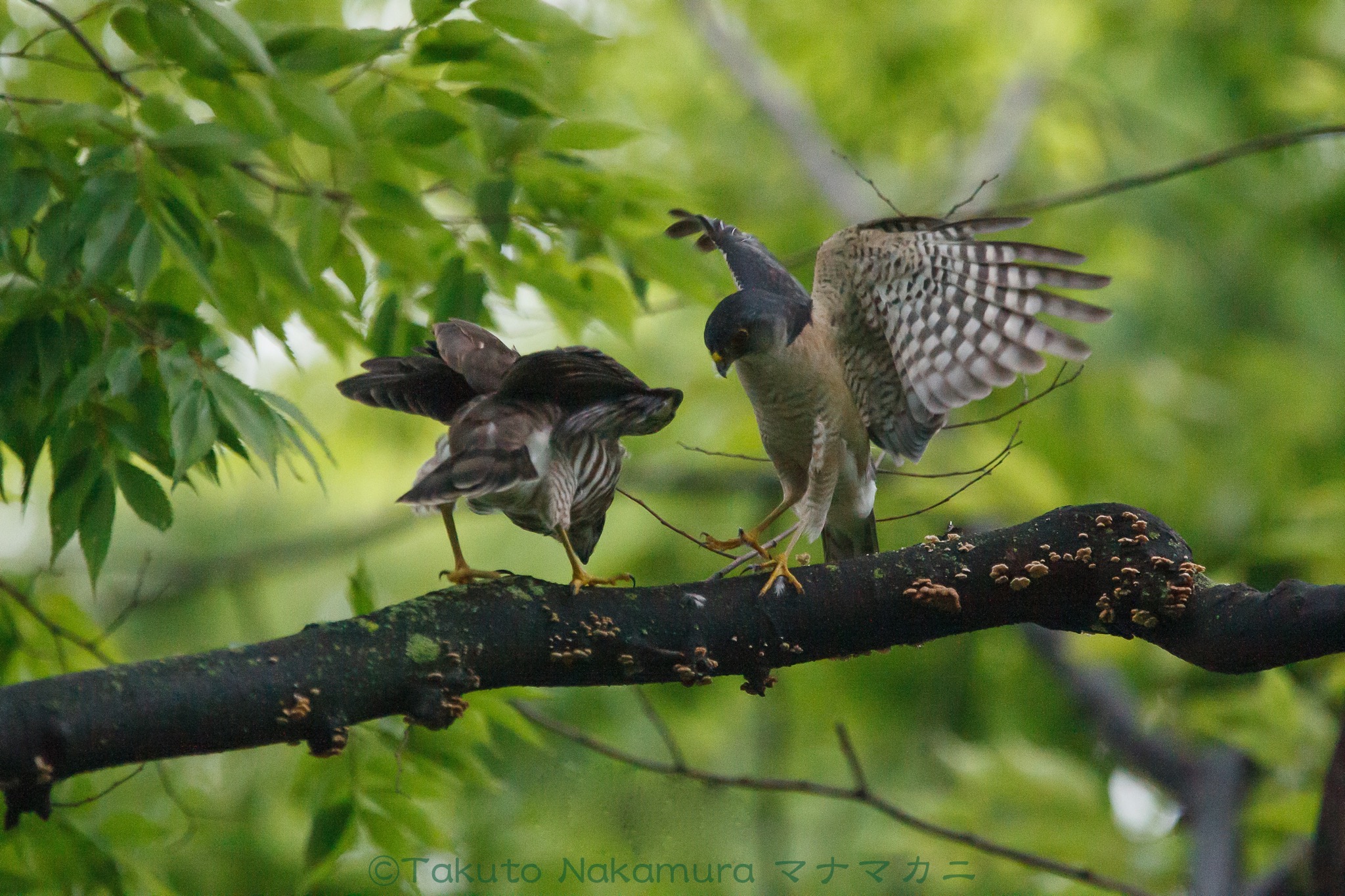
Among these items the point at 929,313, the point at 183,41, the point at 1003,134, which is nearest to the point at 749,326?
the point at 929,313

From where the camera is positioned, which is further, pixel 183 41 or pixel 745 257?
pixel 745 257

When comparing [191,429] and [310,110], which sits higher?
[310,110]

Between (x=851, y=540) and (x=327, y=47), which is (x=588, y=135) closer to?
(x=327, y=47)

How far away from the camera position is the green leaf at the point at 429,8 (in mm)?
2832

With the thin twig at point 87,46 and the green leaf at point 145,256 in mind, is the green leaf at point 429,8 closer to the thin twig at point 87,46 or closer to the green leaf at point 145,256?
the thin twig at point 87,46

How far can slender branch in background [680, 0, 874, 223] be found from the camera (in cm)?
875

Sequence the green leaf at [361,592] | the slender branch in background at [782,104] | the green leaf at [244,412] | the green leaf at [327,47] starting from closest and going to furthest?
1. the green leaf at [244,412]
2. the green leaf at [327,47]
3. the green leaf at [361,592]
4. the slender branch in background at [782,104]

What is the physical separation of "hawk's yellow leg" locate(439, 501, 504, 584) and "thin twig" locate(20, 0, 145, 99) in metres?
1.17

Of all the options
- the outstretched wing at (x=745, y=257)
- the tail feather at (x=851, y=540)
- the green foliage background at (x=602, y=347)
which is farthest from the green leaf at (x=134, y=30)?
the tail feather at (x=851, y=540)

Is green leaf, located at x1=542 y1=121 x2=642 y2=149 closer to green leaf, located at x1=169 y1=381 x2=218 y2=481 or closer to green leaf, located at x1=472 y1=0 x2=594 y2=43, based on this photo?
green leaf, located at x1=472 y1=0 x2=594 y2=43

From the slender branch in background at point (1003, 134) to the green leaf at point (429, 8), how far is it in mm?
6426

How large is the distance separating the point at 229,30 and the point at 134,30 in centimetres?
53

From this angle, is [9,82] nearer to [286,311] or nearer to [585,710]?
[286,311]

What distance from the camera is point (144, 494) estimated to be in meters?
2.42
